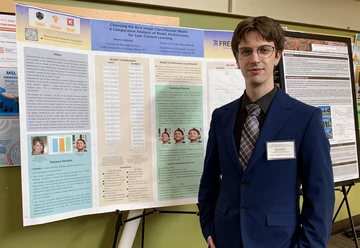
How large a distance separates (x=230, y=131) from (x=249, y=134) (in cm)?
8

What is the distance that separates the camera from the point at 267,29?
1.09m

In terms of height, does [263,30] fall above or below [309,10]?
below

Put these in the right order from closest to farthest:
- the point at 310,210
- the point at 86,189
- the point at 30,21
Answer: the point at 310,210 → the point at 30,21 → the point at 86,189

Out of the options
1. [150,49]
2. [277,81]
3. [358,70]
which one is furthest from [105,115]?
[358,70]

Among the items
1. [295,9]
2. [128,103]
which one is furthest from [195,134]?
[295,9]

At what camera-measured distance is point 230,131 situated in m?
1.15

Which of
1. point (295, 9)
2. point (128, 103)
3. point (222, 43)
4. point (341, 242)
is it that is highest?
point (295, 9)

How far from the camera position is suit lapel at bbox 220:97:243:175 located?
43.5 inches

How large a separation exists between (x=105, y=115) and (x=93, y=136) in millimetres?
112

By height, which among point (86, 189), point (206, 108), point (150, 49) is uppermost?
point (150, 49)

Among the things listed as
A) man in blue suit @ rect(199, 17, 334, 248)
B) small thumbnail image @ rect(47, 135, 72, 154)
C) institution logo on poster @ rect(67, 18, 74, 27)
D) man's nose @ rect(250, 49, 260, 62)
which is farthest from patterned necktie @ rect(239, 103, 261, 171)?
institution logo on poster @ rect(67, 18, 74, 27)

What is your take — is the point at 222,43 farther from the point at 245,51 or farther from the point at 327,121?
the point at 327,121

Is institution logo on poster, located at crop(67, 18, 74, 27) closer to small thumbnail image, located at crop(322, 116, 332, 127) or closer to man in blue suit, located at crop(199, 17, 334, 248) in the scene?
man in blue suit, located at crop(199, 17, 334, 248)

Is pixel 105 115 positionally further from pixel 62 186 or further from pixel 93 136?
pixel 62 186
